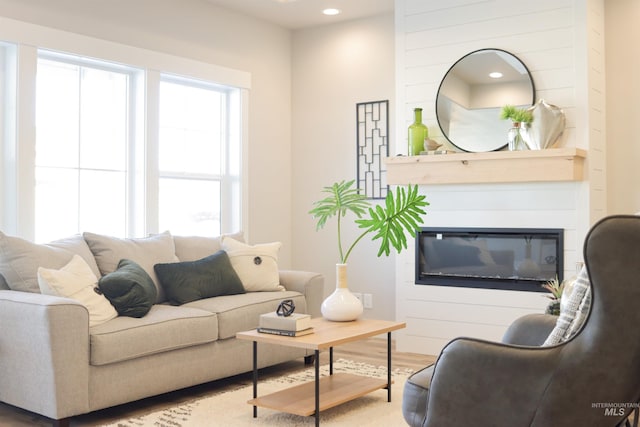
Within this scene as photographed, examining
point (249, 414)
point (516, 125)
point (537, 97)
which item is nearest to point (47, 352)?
point (249, 414)

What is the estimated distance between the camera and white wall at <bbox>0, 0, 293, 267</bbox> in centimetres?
462

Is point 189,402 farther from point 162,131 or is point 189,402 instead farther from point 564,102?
point 564,102

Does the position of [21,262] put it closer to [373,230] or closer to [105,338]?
[105,338]

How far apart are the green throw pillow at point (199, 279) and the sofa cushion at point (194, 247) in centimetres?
16

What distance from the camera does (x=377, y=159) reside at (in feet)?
18.9

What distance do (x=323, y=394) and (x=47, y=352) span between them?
1.34m

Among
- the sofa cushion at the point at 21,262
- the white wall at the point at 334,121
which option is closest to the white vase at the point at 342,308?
the sofa cushion at the point at 21,262

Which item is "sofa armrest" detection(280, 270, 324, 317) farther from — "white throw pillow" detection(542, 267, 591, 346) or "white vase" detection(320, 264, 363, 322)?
"white throw pillow" detection(542, 267, 591, 346)

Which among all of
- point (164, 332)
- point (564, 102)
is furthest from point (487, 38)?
point (164, 332)

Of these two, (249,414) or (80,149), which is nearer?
(249,414)

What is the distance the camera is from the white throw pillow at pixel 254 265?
15.2 ft

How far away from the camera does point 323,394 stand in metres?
3.53

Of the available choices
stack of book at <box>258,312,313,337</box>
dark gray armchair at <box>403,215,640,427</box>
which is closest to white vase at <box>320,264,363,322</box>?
stack of book at <box>258,312,313,337</box>

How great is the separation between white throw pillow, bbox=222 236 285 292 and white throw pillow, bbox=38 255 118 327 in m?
1.16
